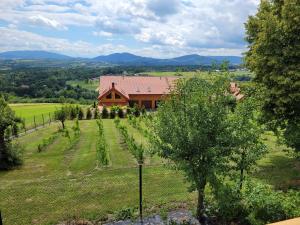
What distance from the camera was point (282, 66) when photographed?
14.7m

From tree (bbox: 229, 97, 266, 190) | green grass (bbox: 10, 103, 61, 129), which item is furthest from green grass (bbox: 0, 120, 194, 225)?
green grass (bbox: 10, 103, 61, 129)

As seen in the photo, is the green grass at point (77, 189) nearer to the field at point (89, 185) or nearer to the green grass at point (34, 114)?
the field at point (89, 185)

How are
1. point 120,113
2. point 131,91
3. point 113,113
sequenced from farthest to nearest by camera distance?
point 131,91
point 120,113
point 113,113

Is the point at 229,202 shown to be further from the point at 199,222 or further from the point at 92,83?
the point at 92,83

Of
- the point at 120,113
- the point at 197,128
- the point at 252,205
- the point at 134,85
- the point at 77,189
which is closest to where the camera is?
the point at 197,128

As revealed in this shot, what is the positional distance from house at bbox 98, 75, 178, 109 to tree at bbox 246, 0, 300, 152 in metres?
35.1

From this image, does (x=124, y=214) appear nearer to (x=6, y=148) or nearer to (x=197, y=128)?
(x=197, y=128)

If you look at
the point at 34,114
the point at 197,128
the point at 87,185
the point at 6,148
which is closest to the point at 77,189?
the point at 87,185

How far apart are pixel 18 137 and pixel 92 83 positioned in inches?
4168

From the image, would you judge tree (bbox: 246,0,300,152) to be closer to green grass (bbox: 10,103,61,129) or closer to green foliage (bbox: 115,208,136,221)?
green foliage (bbox: 115,208,136,221)

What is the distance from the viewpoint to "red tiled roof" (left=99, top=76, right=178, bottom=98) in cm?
5509

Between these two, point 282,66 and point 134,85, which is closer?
point 282,66

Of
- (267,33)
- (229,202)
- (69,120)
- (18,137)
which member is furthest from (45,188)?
(69,120)

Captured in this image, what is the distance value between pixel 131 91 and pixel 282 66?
137 feet
